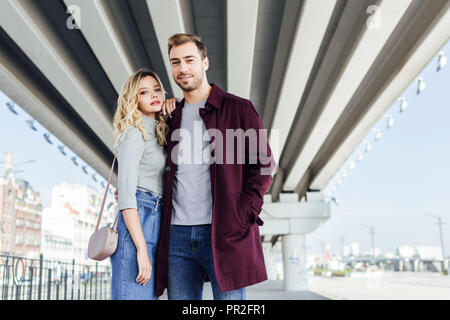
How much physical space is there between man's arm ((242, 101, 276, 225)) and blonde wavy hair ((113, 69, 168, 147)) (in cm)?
45

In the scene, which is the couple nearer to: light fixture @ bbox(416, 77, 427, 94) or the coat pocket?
the coat pocket

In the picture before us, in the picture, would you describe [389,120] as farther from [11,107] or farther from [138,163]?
[138,163]

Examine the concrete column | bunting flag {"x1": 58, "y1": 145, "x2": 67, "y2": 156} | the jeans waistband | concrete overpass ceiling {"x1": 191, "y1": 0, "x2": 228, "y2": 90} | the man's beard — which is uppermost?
concrete overpass ceiling {"x1": 191, "y1": 0, "x2": 228, "y2": 90}

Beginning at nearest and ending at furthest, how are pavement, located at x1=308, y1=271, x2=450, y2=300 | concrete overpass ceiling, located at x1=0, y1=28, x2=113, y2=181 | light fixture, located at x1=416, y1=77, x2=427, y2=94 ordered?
concrete overpass ceiling, located at x1=0, y1=28, x2=113, y2=181, light fixture, located at x1=416, y1=77, x2=427, y2=94, pavement, located at x1=308, y1=271, x2=450, y2=300

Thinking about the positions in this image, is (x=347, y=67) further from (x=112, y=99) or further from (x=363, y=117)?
(x=112, y=99)

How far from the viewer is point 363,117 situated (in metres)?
9.38

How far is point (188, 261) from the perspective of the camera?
2.04 meters

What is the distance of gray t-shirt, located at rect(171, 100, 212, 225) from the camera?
205 centimetres

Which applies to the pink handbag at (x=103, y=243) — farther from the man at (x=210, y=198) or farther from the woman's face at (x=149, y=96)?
the woman's face at (x=149, y=96)

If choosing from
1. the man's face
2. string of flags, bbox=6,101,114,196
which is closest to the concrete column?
string of flags, bbox=6,101,114,196

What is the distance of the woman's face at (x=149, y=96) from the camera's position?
226cm

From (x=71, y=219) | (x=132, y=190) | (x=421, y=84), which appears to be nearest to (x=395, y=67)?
(x=421, y=84)

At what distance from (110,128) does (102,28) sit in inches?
169

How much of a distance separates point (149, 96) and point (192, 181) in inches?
20.6
